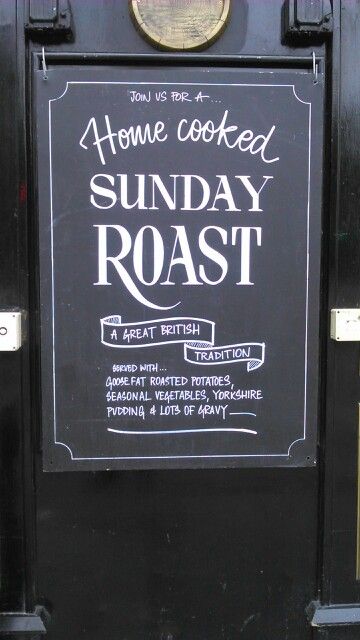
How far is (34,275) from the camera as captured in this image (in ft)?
7.76

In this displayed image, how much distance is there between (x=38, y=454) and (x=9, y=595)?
58 centimetres

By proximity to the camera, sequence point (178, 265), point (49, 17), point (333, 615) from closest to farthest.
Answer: point (49, 17) → point (178, 265) → point (333, 615)

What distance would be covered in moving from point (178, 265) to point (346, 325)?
69 centimetres

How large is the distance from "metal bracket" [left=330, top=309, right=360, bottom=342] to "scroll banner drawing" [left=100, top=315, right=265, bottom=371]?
297 mm

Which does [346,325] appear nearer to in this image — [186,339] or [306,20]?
[186,339]

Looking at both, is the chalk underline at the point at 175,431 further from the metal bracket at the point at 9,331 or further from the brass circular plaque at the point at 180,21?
the brass circular plaque at the point at 180,21

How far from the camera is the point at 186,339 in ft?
7.77

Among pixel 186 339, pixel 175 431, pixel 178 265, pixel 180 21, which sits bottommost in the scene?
pixel 175 431

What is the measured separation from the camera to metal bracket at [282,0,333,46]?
7.43 ft

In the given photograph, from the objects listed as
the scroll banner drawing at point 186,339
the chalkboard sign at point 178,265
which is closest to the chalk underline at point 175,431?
the chalkboard sign at point 178,265

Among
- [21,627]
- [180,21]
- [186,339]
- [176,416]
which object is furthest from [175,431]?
[180,21]

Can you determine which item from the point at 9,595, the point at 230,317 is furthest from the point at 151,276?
the point at 9,595

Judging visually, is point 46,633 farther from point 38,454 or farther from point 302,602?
point 302,602

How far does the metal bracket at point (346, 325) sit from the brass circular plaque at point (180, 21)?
3.69 ft
